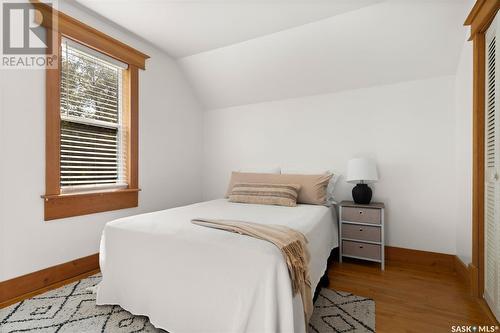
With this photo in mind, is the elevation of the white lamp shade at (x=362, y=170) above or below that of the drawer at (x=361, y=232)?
above

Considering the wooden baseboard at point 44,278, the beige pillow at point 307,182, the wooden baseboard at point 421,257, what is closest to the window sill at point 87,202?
the wooden baseboard at point 44,278

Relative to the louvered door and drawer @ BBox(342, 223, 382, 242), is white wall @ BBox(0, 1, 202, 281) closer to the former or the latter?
drawer @ BBox(342, 223, 382, 242)

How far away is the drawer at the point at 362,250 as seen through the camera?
2648 millimetres

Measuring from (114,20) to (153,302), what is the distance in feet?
8.87

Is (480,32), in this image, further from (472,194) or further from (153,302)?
(153,302)

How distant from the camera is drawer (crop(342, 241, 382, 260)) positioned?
265 cm

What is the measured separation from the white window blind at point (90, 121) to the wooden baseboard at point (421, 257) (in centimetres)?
318

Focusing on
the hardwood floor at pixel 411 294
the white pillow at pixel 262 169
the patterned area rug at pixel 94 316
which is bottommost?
the hardwood floor at pixel 411 294

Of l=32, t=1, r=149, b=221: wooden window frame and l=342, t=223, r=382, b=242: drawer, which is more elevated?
l=32, t=1, r=149, b=221: wooden window frame

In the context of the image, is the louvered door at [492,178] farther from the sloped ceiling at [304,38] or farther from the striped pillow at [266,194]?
the striped pillow at [266,194]

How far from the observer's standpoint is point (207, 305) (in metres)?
1.39

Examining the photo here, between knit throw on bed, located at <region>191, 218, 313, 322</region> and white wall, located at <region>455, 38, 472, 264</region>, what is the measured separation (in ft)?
5.82

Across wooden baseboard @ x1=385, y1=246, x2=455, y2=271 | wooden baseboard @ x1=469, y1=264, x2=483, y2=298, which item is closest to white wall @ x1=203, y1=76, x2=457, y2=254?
wooden baseboard @ x1=385, y1=246, x2=455, y2=271

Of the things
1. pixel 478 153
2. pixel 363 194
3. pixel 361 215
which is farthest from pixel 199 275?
pixel 478 153
